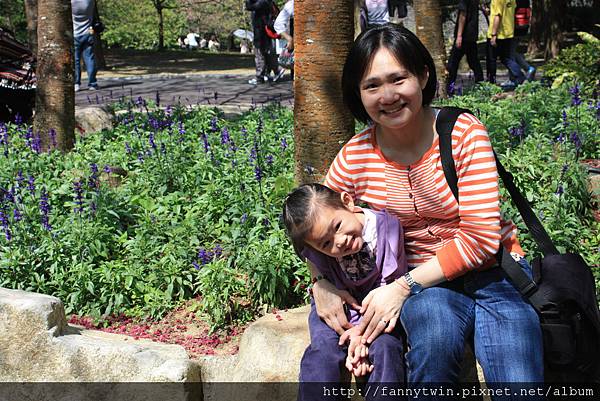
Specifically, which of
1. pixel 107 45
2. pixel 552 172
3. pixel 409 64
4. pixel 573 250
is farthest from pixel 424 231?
pixel 107 45

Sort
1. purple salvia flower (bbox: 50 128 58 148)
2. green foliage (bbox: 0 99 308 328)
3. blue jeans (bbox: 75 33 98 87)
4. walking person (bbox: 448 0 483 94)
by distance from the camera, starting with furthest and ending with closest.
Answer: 1. blue jeans (bbox: 75 33 98 87)
2. walking person (bbox: 448 0 483 94)
3. purple salvia flower (bbox: 50 128 58 148)
4. green foliage (bbox: 0 99 308 328)

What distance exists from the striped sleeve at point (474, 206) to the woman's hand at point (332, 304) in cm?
42

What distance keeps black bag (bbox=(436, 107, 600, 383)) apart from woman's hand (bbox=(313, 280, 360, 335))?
1.97 feet

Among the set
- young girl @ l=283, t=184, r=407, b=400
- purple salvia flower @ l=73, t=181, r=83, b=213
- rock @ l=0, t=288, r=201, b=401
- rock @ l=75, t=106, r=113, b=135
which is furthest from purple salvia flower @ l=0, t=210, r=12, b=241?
rock @ l=75, t=106, r=113, b=135

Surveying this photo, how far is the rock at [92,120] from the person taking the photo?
7793 mm

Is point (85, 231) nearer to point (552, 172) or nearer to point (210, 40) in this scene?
point (552, 172)

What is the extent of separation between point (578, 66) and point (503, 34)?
106 inches

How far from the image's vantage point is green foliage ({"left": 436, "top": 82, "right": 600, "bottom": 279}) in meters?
4.24

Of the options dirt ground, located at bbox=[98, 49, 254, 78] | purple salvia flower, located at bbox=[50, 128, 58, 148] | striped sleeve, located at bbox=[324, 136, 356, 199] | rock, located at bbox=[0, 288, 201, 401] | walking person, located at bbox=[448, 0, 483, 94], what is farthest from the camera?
dirt ground, located at bbox=[98, 49, 254, 78]

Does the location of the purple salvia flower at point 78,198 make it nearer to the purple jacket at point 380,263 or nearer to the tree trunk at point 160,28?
the purple jacket at point 380,263

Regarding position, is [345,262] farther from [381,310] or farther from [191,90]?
[191,90]

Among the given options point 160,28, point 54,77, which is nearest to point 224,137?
point 54,77

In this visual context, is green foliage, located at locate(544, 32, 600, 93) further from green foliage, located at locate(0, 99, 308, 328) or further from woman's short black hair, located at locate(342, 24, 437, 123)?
woman's short black hair, located at locate(342, 24, 437, 123)

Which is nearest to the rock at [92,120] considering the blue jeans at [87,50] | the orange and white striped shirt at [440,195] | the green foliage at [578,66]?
the green foliage at [578,66]
